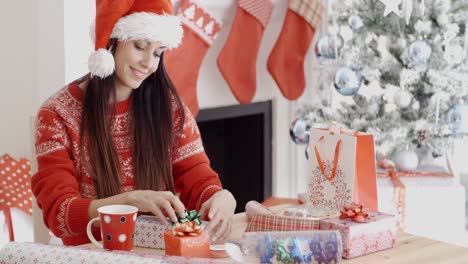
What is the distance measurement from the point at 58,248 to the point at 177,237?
0.25 meters

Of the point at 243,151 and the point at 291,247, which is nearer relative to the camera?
the point at 291,247

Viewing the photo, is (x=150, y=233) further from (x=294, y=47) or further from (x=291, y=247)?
(x=294, y=47)

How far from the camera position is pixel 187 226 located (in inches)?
59.1

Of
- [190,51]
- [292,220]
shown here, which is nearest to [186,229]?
[292,220]

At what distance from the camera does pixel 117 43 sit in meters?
2.13

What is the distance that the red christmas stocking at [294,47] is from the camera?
3691 mm

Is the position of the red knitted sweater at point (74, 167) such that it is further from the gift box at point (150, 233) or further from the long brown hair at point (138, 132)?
the gift box at point (150, 233)

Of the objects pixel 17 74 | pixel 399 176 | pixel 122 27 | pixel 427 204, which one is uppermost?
pixel 122 27

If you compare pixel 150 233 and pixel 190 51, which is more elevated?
pixel 190 51

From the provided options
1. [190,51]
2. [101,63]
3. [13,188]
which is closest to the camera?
[101,63]

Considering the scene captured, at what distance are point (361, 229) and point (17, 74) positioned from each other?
1847 mm

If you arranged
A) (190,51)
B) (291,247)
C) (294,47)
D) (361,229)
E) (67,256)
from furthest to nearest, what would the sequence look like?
(294,47) → (190,51) → (361,229) → (291,247) → (67,256)

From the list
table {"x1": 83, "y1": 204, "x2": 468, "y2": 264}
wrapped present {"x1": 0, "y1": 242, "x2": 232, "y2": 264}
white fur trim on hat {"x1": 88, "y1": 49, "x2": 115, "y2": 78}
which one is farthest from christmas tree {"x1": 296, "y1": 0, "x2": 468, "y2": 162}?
wrapped present {"x1": 0, "y1": 242, "x2": 232, "y2": 264}

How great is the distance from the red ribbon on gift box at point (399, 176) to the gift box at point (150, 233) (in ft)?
6.20
